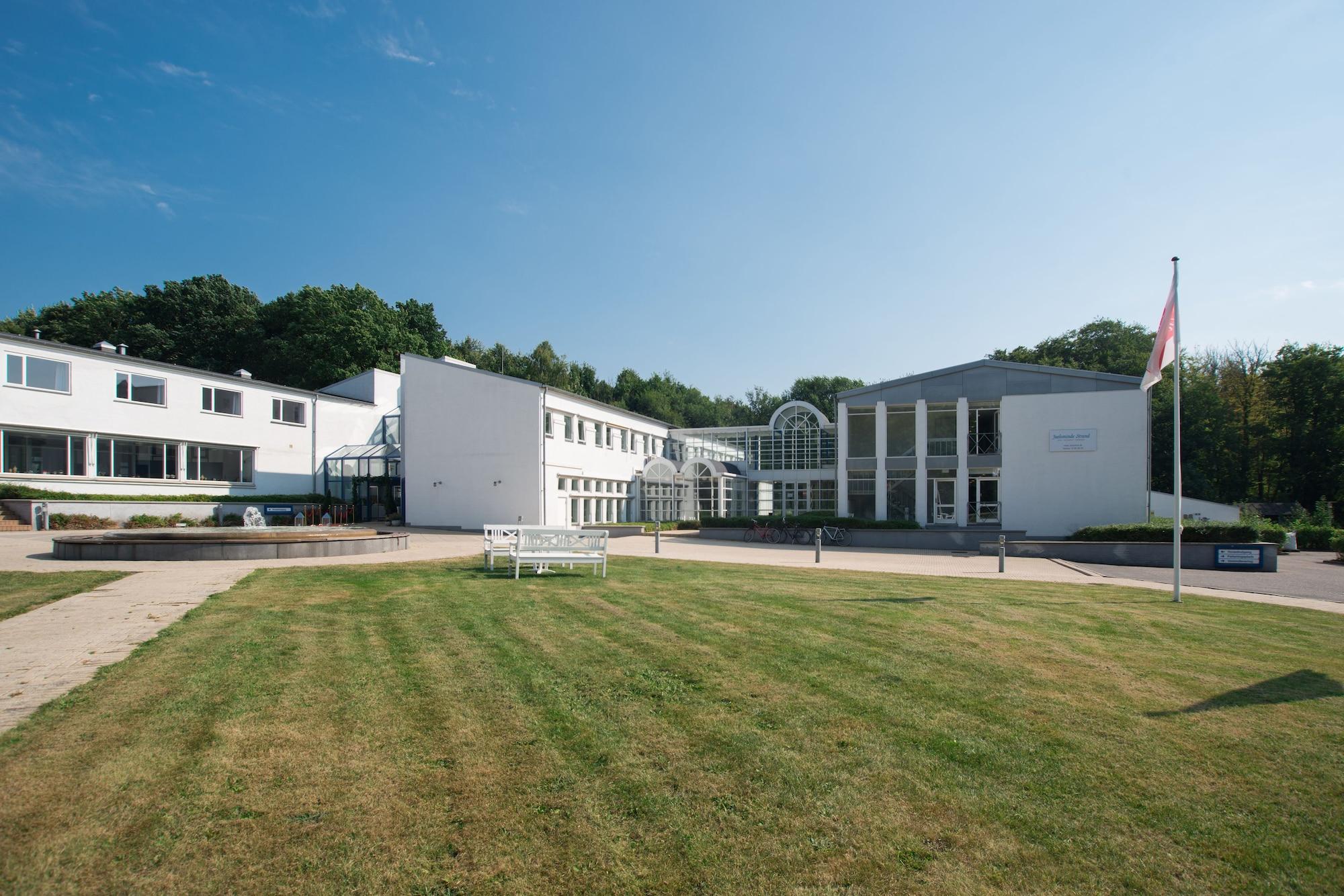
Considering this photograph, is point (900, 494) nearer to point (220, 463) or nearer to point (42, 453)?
point (220, 463)

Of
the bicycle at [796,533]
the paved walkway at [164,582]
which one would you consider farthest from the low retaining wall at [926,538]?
the bicycle at [796,533]

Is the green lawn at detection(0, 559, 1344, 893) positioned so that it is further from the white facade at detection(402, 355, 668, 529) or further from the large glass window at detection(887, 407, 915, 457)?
the large glass window at detection(887, 407, 915, 457)

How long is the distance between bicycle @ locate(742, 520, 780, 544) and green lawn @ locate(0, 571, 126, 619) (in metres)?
23.5

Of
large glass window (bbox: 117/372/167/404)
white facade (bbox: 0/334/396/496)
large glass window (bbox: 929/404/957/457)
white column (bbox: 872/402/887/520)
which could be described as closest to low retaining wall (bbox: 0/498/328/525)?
white facade (bbox: 0/334/396/496)

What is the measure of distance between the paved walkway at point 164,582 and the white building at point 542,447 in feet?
18.9

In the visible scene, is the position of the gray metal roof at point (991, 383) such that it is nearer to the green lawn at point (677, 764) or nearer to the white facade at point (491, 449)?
the white facade at point (491, 449)

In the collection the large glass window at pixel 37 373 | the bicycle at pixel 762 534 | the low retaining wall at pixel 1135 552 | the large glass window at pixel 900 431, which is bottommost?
the bicycle at pixel 762 534

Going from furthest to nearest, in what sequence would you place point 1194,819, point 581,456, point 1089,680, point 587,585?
point 581,456, point 587,585, point 1089,680, point 1194,819

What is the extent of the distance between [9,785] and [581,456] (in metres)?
32.7

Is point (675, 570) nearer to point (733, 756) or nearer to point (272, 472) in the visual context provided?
point (733, 756)

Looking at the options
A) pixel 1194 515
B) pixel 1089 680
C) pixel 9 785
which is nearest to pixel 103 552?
pixel 9 785

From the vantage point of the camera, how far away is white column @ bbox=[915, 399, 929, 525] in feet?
106

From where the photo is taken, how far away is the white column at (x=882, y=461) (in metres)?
32.8

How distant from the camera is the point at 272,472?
123ft
